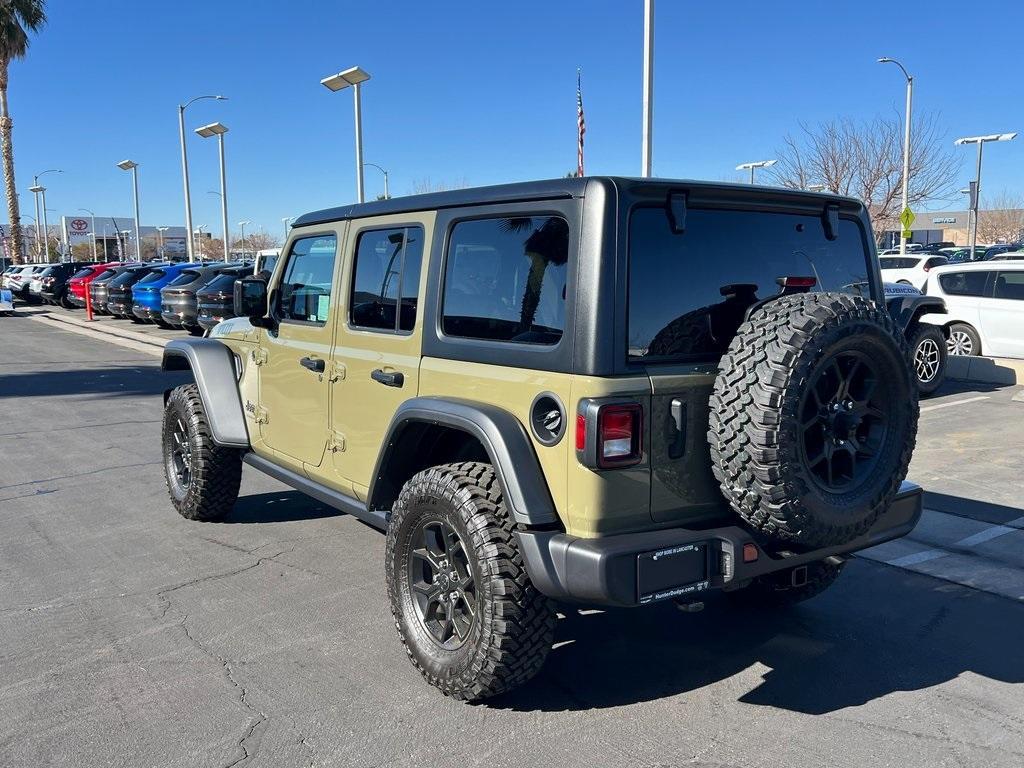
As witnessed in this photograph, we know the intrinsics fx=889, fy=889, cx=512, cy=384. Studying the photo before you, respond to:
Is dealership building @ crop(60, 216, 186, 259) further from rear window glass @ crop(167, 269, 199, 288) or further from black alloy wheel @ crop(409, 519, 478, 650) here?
black alloy wheel @ crop(409, 519, 478, 650)

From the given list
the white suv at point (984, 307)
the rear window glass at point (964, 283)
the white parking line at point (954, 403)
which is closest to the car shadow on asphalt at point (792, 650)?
the white parking line at point (954, 403)

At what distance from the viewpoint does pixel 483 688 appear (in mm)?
3359

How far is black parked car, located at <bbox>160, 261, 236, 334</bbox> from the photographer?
778 inches

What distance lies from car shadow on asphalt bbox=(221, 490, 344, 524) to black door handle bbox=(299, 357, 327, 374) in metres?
1.83

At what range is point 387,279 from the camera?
4141mm

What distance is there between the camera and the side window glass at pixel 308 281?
4.63 m

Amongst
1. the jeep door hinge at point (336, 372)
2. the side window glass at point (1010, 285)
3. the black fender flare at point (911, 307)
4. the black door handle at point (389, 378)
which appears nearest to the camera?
the black door handle at point (389, 378)

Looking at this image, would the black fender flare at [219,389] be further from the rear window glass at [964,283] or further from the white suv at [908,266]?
the white suv at [908,266]

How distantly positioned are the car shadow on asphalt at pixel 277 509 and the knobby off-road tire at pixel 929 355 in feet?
24.7

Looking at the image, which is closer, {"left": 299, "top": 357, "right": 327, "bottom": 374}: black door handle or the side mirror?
{"left": 299, "top": 357, "right": 327, "bottom": 374}: black door handle

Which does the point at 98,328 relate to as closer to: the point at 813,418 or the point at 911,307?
the point at 911,307

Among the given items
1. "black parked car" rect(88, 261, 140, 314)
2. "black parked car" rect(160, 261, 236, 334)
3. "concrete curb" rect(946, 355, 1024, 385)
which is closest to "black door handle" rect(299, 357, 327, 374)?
"concrete curb" rect(946, 355, 1024, 385)

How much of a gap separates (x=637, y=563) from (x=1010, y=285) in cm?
1098

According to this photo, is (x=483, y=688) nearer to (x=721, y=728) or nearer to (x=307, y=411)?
(x=721, y=728)
